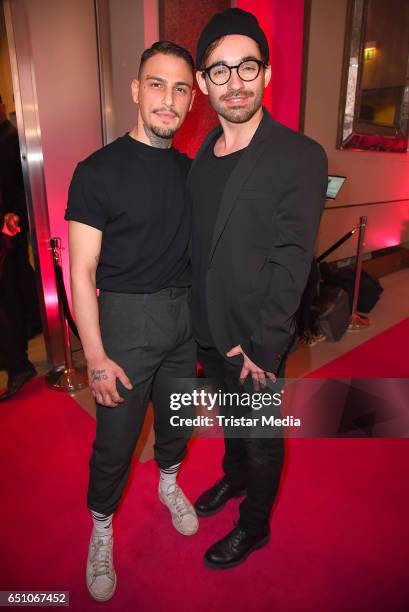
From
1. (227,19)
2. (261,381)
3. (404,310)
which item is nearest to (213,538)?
(261,381)

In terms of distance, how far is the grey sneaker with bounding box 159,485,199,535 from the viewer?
198 centimetres

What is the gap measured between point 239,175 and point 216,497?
1556 millimetres

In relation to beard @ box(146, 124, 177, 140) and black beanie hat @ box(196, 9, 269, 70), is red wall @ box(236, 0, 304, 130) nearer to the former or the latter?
black beanie hat @ box(196, 9, 269, 70)

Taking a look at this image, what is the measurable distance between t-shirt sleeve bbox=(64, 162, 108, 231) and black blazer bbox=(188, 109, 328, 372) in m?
0.41

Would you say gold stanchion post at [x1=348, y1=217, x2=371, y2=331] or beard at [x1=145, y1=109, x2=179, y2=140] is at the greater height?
beard at [x1=145, y1=109, x2=179, y2=140]

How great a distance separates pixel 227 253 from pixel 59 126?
238 centimetres

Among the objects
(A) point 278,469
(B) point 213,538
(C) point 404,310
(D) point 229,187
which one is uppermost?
→ (D) point 229,187

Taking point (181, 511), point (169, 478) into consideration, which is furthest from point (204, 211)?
point (181, 511)

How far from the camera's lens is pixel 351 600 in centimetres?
169

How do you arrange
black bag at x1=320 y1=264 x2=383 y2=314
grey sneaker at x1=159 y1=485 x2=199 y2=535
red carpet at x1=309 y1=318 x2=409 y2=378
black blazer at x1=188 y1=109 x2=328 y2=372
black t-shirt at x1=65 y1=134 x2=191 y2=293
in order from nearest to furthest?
black blazer at x1=188 y1=109 x2=328 y2=372, black t-shirt at x1=65 y1=134 x2=191 y2=293, grey sneaker at x1=159 y1=485 x2=199 y2=535, red carpet at x1=309 y1=318 x2=409 y2=378, black bag at x1=320 y1=264 x2=383 y2=314

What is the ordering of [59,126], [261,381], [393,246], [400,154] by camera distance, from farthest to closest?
[393,246], [400,154], [59,126], [261,381]

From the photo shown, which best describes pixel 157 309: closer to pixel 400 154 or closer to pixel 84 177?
pixel 84 177

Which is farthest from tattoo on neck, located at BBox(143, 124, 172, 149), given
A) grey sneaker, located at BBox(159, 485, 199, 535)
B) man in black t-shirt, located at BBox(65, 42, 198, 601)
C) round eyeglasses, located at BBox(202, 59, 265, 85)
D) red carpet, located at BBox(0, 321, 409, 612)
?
red carpet, located at BBox(0, 321, 409, 612)

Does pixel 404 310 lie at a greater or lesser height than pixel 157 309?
lesser
